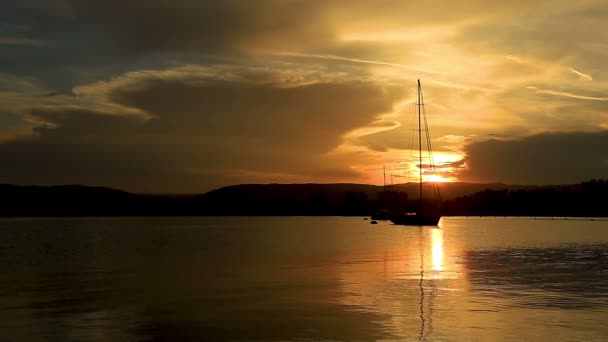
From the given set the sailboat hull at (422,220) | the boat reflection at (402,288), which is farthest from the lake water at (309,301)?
the sailboat hull at (422,220)

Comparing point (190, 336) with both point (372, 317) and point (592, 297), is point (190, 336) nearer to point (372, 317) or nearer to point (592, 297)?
point (372, 317)

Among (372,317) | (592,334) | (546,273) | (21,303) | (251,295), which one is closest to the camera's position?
(592,334)

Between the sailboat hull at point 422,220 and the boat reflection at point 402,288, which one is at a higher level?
the sailboat hull at point 422,220

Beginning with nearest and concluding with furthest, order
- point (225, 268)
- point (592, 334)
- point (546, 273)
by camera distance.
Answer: point (592, 334) < point (546, 273) < point (225, 268)

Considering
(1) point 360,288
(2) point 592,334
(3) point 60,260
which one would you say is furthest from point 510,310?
(3) point 60,260

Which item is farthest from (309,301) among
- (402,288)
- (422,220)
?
(422,220)

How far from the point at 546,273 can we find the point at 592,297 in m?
13.1

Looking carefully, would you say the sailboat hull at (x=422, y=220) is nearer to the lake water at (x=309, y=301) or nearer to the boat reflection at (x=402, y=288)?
the boat reflection at (x=402, y=288)

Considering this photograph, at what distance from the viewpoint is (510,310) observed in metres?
27.9

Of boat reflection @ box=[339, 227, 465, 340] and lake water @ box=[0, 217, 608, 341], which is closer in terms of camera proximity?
Result: lake water @ box=[0, 217, 608, 341]

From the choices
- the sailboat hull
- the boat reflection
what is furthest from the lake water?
the sailboat hull

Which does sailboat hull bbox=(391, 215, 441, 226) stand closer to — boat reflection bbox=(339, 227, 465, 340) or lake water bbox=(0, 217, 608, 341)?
boat reflection bbox=(339, 227, 465, 340)

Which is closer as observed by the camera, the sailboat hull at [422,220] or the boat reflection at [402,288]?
the boat reflection at [402,288]

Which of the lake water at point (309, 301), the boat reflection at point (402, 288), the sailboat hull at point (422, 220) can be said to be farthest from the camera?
the sailboat hull at point (422, 220)
